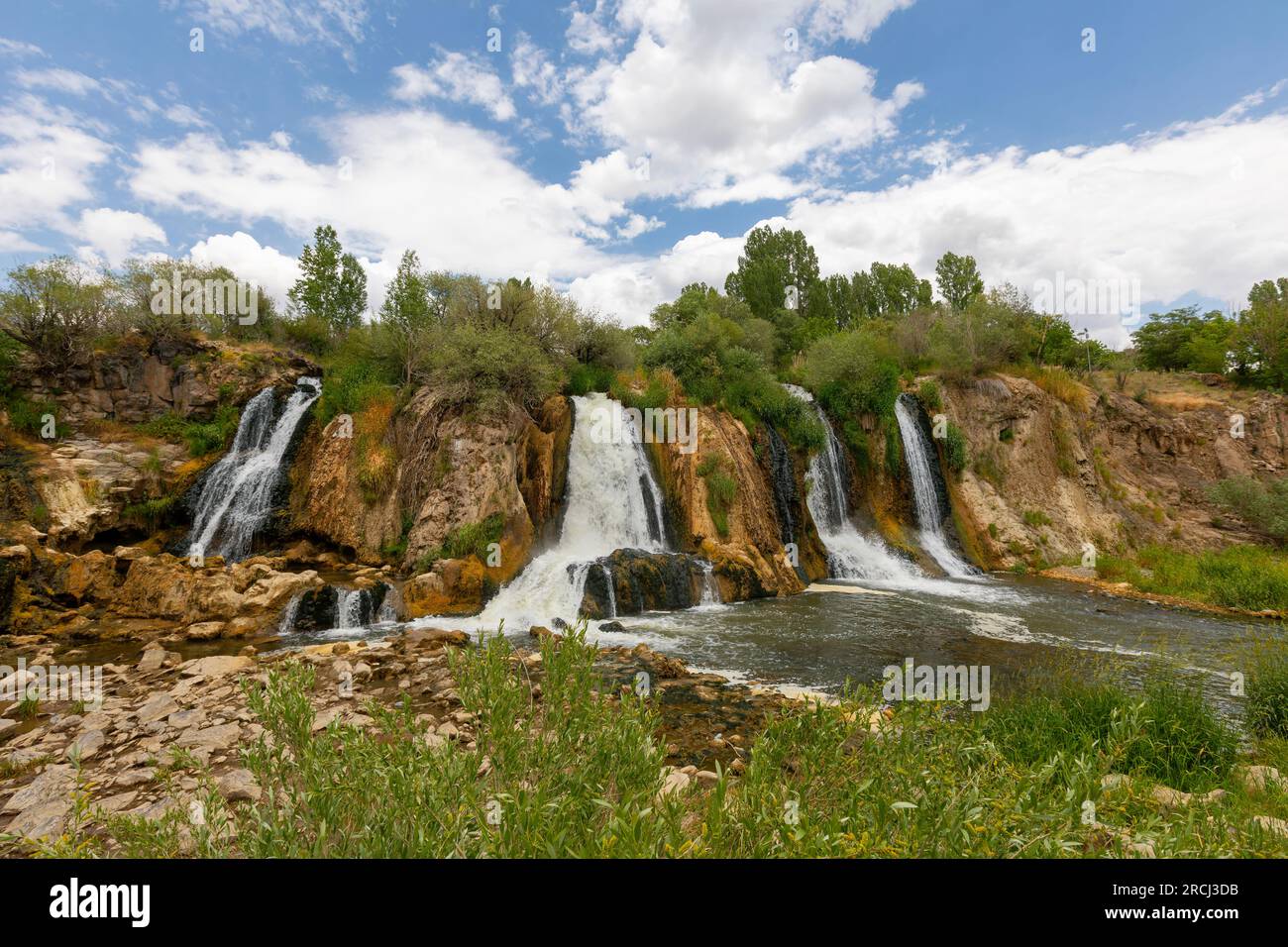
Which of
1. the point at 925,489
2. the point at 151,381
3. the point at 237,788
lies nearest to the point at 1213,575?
the point at 925,489

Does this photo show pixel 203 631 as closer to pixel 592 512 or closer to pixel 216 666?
pixel 216 666

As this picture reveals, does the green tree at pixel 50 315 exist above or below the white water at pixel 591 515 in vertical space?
above

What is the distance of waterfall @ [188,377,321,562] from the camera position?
15.6 meters

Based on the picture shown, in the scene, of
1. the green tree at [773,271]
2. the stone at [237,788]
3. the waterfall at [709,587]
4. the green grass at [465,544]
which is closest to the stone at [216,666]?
the stone at [237,788]

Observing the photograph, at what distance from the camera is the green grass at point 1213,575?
15.2 metres

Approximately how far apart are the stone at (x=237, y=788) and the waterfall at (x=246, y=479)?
12.7 metres

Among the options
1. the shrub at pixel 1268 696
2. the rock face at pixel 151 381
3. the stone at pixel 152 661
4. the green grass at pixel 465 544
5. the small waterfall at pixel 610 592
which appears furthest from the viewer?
the rock face at pixel 151 381

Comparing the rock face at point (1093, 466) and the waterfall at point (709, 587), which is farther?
the rock face at point (1093, 466)

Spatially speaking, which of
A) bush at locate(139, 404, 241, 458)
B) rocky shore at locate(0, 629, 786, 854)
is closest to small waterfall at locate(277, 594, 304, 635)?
rocky shore at locate(0, 629, 786, 854)

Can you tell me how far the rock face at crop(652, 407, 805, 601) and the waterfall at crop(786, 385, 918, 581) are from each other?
9.12ft

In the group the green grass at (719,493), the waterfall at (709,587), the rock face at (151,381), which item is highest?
the rock face at (151,381)

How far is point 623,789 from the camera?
9.04 ft

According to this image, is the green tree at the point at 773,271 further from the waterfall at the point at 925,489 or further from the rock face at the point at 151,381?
the rock face at the point at 151,381
